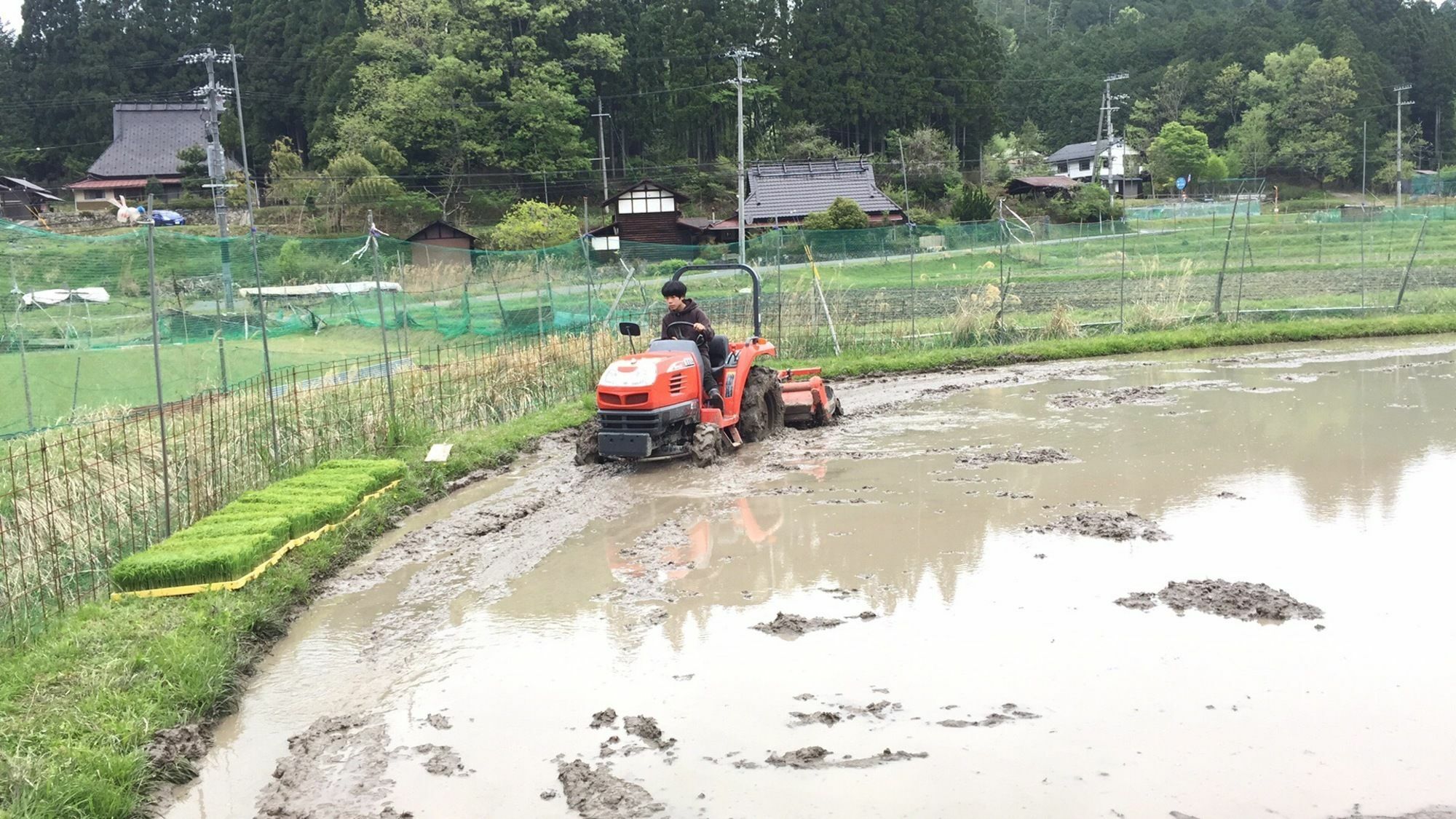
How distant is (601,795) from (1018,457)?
6612 mm

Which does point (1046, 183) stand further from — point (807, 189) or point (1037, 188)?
point (807, 189)

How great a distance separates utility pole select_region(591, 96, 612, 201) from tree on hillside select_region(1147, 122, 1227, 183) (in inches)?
1204

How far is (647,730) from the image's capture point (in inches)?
192

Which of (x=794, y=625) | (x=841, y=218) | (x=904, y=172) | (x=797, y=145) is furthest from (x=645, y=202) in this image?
(x=794, y=625)

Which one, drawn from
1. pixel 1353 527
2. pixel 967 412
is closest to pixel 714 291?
pixel 967 412

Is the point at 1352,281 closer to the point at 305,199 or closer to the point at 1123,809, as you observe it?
the point at 1123,809

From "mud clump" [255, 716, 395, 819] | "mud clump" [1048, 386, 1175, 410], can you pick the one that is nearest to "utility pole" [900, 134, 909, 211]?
Result: "mud clump" [1048, 386, 1175, 410]

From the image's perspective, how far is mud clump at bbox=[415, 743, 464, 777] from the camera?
182 inches

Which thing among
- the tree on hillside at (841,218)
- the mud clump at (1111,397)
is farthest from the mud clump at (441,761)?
the tree on hillside at (841,218)

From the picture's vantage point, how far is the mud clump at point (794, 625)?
6.02m

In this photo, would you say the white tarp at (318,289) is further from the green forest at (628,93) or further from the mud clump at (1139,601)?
the green forest at (628,93)

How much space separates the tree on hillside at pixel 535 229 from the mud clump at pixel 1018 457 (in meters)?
30.1

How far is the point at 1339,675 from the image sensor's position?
518 centimetres

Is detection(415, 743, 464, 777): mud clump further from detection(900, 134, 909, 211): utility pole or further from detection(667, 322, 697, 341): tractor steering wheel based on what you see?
detection(900, 134, 909, 211): utility pole
